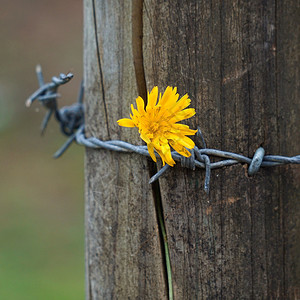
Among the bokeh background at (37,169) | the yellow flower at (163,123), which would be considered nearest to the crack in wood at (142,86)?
the yellow flower at (163,123)

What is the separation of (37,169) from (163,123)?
6.39 m

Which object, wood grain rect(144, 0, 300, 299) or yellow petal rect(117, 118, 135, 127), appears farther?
wood grain rect(144, 0, 300, 299)

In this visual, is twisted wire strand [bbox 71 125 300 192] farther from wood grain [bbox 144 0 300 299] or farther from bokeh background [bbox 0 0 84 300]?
bokeh background [bbox 0 0 84 300]

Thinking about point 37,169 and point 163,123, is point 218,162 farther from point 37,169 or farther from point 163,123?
point 37,169

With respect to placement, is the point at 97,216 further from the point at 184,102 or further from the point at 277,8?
the point at 277,8

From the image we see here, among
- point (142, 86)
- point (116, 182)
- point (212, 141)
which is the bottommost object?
point (116, 182)

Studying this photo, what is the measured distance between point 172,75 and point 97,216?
2.02 ft

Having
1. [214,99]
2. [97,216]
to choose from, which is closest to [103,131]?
[97,216]

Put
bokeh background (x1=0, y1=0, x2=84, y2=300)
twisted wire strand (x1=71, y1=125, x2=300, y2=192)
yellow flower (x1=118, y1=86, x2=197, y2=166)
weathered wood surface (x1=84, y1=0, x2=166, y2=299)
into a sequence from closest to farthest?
yellow flower (x1=118, y1=86, x2=197, y2=166) → twisted wire strand (x1=71, y1=125, x2=300, y2=192) → weathered wood surface (x1=84, y1=0, x2=166, y2=299) → bokeh background (x1=0, y1=0, x2=84, y2=300)

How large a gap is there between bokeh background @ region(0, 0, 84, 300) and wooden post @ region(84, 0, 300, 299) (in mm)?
3299

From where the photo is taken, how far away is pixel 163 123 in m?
1.31

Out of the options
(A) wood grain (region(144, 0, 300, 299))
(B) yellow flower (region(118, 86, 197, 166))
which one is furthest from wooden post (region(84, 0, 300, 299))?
(B) yellow flower (region(118, 86, 197, 166))

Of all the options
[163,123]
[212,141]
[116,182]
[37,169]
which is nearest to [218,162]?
[212,141]

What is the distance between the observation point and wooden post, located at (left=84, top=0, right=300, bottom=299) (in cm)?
145
